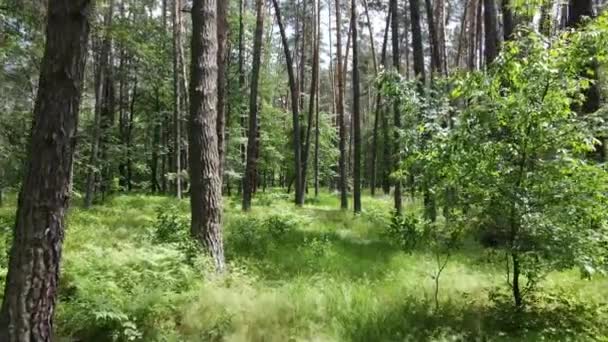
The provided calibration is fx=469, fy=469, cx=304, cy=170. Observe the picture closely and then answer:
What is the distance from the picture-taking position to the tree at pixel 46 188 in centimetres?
326

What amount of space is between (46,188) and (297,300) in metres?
2.79

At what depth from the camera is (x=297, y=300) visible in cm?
505

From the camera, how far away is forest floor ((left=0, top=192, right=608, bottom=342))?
4.40 metres

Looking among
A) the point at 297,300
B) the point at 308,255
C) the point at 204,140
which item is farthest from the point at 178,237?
the point at 297,300

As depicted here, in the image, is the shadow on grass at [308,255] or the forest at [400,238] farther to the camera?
the shadow on grass at [308,255]

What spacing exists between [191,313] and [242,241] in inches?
Answer: 126

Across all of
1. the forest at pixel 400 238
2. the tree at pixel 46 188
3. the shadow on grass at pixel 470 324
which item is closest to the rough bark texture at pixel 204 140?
the forest at pixel 400 238

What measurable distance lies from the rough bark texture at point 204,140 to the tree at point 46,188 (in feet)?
9.35

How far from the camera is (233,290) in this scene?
5.35 metres

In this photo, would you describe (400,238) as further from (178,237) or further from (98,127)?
(98,127)

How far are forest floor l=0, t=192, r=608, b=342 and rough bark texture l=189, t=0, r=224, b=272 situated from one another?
396mm

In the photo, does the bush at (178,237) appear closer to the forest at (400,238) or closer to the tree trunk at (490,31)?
the forest at (400,238)

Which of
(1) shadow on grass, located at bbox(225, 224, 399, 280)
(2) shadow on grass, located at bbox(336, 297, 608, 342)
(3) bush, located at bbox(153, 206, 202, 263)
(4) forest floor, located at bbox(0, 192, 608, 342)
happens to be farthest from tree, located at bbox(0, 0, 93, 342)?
(1) shadow on grass, located at bbox(225, 224, 399, 280)

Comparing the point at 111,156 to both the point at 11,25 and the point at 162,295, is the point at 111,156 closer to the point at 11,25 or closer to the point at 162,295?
the point at 11,25
